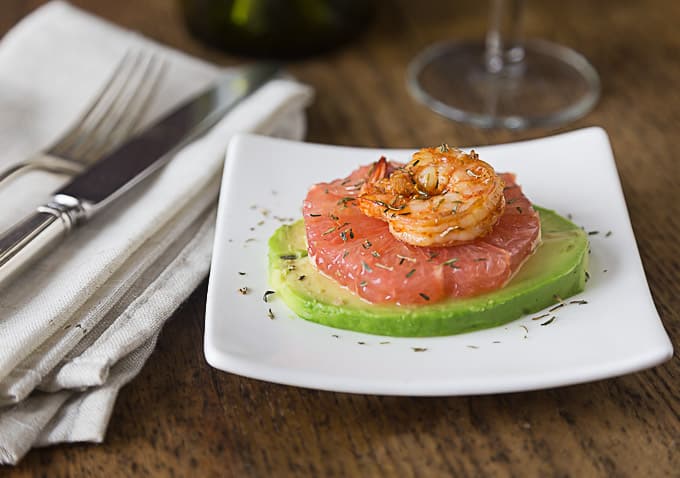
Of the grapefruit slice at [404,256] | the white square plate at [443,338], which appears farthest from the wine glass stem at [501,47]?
the grapefruit slice at [404,256]

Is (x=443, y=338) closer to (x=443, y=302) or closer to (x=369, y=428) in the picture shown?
(x=443, y=302)

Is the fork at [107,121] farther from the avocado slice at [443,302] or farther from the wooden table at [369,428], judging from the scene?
the avocado slice at [443,302]

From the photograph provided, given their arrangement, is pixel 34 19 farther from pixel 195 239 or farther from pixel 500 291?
pixel 500 291

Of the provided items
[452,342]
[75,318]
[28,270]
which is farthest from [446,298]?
[28,270]

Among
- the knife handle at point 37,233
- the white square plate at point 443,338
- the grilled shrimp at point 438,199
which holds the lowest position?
the white square plate at point 443,338

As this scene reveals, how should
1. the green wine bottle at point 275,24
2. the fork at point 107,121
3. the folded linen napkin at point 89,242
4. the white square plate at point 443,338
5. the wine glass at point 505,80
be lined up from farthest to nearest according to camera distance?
the green wine bottle at point 275,24 < the wine glass at point 505,80 < the fork at point 107,121 < the folded linen napkin at point 89,242 < the white square plate at point 443,338
